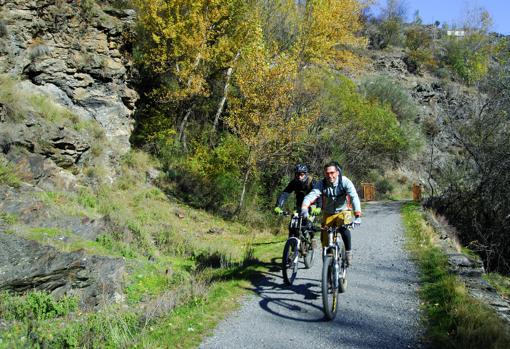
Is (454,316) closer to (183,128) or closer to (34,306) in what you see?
(34,306)

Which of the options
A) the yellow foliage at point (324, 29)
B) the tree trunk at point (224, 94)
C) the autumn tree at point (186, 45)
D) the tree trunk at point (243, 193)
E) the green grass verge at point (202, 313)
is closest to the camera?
the green grass verge at point (202, 313)

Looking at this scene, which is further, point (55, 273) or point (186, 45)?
point (186, 45)

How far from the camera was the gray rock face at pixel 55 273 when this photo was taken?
29.2 feet

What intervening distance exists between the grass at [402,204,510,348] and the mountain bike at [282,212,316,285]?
7.24 ft

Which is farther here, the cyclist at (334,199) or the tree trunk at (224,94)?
the tree trunk at (224,94)

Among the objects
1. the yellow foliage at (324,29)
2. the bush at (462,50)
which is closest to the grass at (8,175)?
the yellow foliage at (324,29)

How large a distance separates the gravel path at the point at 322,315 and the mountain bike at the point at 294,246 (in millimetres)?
261

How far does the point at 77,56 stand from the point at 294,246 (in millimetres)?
16778

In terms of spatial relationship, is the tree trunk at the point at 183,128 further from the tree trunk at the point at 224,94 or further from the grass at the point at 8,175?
the grass at the point at 8,175

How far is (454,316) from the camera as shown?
19.7 feet

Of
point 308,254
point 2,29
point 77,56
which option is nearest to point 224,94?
point 77,56

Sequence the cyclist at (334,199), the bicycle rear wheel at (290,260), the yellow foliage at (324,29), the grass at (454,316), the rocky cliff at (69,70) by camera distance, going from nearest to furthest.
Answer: the grass at (454,316) → the cyclist at (334,199) → the bicycle rear wheel at (290,260) → the rocky cliff at (69,70) → the yellow foliage at (324,29)

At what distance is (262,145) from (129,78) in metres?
8.30

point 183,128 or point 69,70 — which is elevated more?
point 69,70
